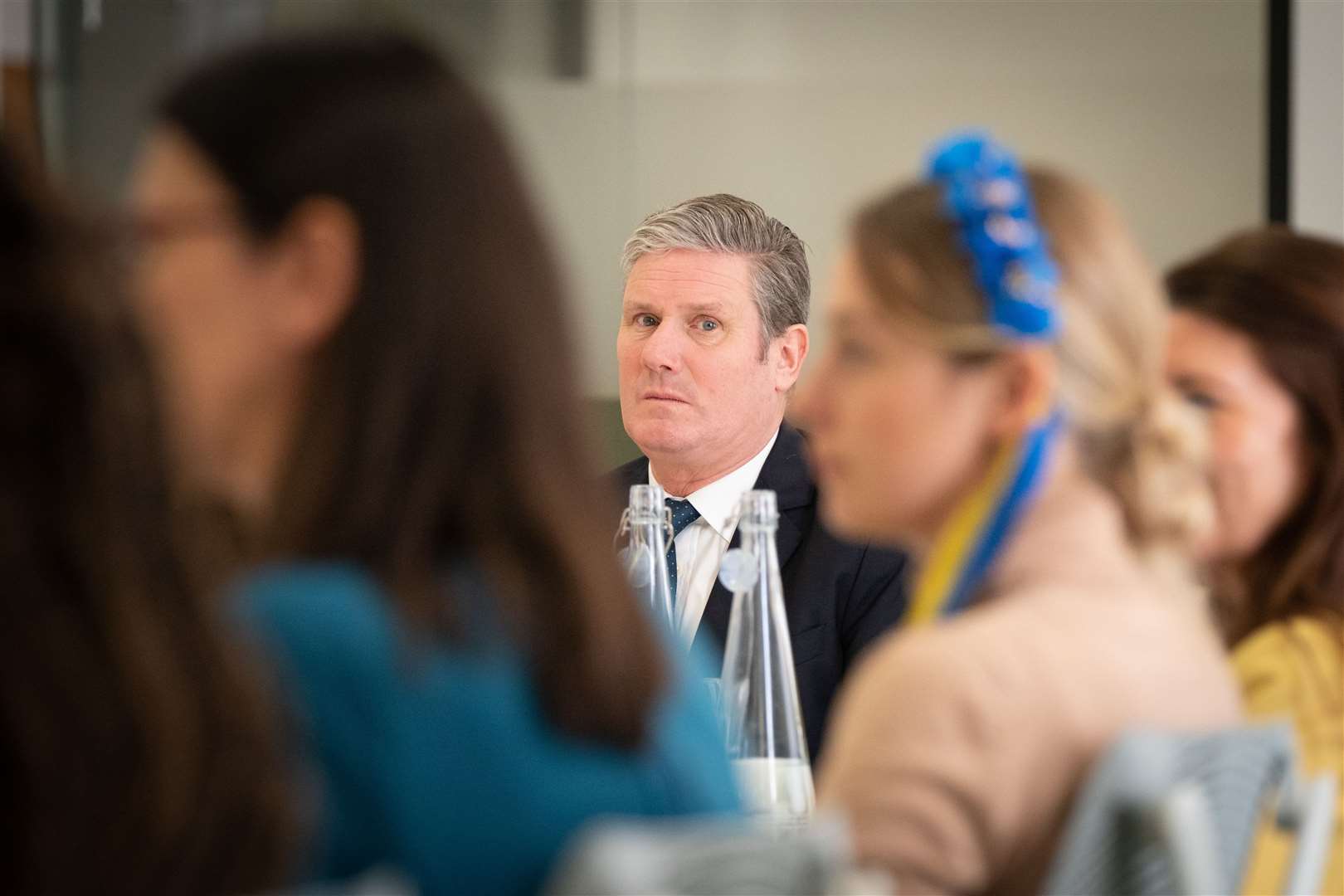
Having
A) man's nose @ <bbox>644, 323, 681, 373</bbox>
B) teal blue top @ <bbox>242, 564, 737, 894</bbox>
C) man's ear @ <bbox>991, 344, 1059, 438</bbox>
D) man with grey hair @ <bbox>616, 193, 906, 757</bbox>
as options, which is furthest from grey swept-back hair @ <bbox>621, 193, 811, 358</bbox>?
teal blue top @ <bbox>242, 564, 737, 894</bbox>

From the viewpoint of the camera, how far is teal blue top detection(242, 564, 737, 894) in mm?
1045

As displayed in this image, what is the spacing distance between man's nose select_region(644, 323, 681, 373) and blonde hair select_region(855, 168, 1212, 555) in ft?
5.41

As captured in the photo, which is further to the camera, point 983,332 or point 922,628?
point 983,332

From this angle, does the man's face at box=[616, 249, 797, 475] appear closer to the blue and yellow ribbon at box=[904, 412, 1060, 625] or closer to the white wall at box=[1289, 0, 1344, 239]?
the blue and yellow ribbon at box=[904, 412, 1060, 625]

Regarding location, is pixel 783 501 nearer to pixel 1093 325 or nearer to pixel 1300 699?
pixel 1300 699

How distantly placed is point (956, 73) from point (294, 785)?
4.00 metres

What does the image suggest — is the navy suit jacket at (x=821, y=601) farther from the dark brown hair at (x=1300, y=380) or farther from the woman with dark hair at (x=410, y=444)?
the woman with dark hair at (x=410, y=444)

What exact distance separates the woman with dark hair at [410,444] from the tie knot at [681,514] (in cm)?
164

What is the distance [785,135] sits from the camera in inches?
182

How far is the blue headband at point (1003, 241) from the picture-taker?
141cm

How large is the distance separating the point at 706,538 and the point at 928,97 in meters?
2.19

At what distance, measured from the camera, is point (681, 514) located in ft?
9.42

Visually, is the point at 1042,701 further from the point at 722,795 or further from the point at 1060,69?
the point at 1060,69

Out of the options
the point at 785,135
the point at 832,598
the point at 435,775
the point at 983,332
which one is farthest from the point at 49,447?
the point at 785,135
